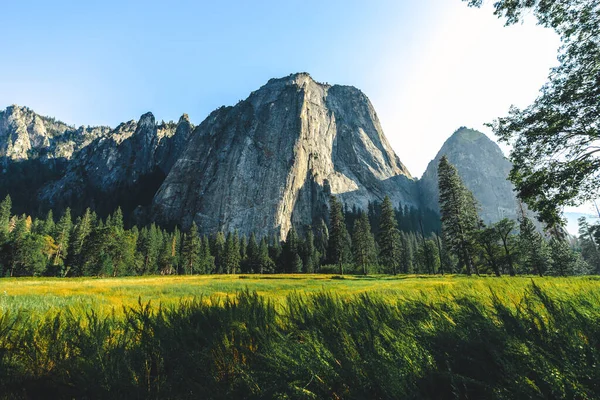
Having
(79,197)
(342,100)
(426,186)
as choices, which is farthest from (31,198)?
(426,186)

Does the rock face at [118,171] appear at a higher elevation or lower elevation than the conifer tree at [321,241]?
higher

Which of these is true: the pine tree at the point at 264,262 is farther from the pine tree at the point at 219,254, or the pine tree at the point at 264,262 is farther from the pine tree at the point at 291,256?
the pine tree at the point at 219,254

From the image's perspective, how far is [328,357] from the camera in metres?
1.65

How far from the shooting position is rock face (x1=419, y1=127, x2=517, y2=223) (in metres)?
171

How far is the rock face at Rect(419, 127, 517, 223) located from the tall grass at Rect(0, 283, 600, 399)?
18392 centimetres

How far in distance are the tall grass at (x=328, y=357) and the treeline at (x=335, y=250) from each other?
4182cm

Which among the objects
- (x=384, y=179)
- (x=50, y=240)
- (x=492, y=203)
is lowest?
(x=50, y=240)

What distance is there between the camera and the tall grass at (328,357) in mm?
1331

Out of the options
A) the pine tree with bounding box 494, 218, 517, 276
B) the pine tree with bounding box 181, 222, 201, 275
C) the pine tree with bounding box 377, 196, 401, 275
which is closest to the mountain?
the pine tree with bounding box 181, 222, 201, 275

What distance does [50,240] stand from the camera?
251 feet

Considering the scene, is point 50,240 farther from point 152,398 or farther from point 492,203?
point 492,203

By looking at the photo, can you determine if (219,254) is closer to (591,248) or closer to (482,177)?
(591,248)

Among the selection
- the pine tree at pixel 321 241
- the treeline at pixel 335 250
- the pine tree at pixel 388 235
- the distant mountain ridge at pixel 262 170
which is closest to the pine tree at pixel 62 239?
the treeline at pixel 335 250

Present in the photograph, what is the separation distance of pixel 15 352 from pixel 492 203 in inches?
8225
